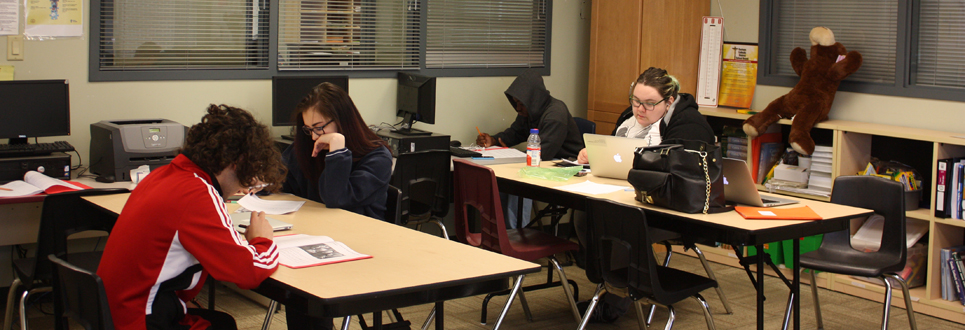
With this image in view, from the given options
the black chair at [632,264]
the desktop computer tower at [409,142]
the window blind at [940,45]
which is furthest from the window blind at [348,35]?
the window blind at [940,45]

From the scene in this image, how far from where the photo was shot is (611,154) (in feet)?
12.3

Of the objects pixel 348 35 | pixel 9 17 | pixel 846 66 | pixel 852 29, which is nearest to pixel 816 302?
pixel 846 66

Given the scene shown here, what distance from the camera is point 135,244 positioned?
204 cm

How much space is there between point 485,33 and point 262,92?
1.64 metres

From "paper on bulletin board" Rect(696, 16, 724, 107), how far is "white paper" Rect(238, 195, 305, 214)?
307 cm

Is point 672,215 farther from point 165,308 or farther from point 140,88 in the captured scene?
point 140,88

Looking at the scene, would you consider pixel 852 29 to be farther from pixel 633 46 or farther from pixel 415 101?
pixel 415 101

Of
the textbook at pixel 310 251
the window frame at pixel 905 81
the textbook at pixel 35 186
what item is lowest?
the textbook at pixel 310 251

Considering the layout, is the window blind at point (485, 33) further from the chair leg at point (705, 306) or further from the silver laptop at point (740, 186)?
the chair leg at point (705, 306)

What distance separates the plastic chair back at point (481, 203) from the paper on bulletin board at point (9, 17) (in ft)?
7.38

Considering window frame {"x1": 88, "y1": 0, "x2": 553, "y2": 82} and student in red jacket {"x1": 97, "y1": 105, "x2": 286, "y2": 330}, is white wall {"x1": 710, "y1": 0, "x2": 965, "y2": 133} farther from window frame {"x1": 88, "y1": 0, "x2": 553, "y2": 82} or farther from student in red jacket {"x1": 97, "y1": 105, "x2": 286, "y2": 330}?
student in red jacket {"x1": 97, "y1": 105, "x2": 286, "y2": 330}

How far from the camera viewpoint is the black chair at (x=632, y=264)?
2932 mm

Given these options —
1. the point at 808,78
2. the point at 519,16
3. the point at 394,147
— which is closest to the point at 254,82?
the point at 394,147

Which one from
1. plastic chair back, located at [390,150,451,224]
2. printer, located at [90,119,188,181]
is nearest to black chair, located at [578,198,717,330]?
plastic chair back, located at [390,150,451,224]
